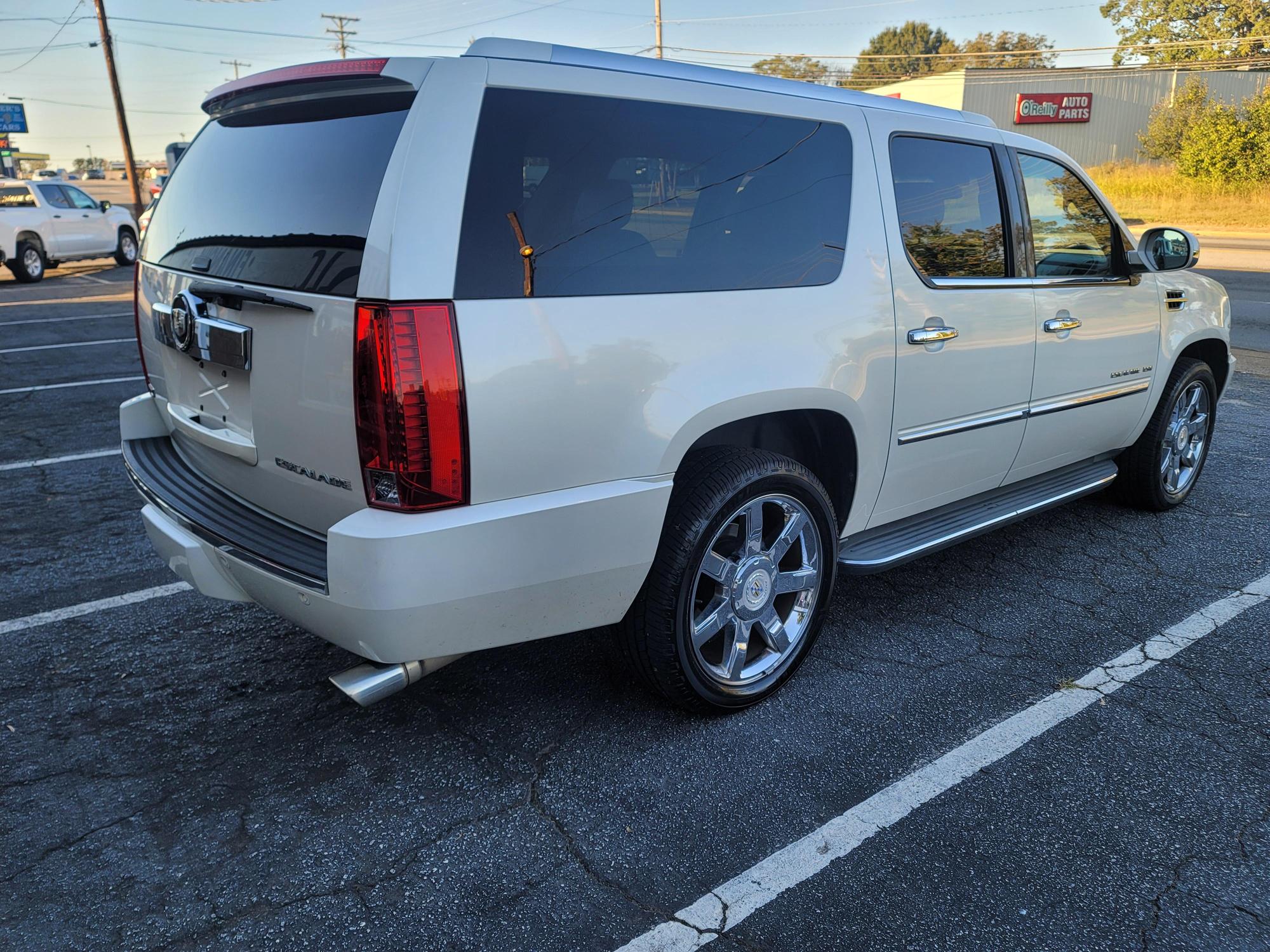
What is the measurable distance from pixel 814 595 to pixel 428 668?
1381mm

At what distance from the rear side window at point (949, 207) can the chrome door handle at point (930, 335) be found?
0.20 metres

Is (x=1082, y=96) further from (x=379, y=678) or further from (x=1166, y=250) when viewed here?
(x=379, y=678)

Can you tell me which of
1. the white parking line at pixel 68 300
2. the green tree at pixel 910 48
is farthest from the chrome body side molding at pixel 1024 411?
the green tree at pixel 910 48

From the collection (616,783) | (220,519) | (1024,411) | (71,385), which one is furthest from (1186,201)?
(220,519)

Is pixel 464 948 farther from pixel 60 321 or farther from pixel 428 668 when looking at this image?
pixel 60 321

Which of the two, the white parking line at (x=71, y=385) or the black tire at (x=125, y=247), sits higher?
the black tire at (x=125, y=247)

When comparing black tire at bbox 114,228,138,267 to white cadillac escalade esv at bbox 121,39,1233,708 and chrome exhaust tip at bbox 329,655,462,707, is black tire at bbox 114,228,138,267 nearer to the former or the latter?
white cadillac escalade esv at bbox 121,39,1233,708

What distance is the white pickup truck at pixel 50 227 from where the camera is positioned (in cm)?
1819

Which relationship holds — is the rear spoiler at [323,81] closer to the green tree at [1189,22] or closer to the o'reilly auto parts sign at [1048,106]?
the o'reilly auto parts sign at [1048,106]

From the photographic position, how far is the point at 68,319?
514 inches

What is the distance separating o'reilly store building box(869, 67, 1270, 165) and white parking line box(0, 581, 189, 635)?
49.8m

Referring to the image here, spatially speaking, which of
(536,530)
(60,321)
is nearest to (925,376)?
(536,530)

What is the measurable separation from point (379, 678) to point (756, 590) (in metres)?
1.25

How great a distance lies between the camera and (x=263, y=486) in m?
2.79
